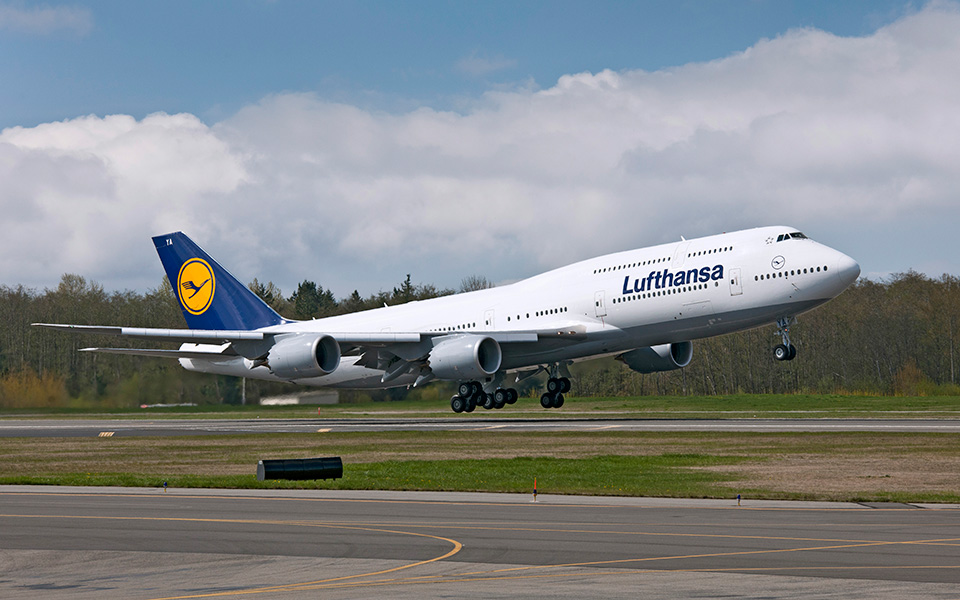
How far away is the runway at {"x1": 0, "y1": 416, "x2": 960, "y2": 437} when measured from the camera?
40.0 m

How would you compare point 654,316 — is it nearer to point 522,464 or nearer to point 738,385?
point 522,464

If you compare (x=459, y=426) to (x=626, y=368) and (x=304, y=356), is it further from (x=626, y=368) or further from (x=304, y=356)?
(x=626, y=368)

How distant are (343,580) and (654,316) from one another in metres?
34.4

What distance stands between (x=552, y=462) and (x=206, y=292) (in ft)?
116

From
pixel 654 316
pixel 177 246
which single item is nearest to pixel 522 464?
pixel 654 316

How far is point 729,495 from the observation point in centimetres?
2016

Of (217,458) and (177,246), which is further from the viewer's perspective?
(177,246)

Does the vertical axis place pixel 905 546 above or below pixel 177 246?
below

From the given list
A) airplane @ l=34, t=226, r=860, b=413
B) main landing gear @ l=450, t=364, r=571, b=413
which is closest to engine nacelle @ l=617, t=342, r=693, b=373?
airplane @ l=34, t=226, r=860, b=413

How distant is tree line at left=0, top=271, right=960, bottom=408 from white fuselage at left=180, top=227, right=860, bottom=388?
22.3 feet

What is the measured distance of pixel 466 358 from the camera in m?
47.8

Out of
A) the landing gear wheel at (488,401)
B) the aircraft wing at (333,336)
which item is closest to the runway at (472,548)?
the aircraft wing at (333,336)

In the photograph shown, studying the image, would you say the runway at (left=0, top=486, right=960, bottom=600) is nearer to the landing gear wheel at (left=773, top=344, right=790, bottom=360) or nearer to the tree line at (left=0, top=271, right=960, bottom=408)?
the landing gear wheel at (left=773, top=344, right=790, bottom=360)

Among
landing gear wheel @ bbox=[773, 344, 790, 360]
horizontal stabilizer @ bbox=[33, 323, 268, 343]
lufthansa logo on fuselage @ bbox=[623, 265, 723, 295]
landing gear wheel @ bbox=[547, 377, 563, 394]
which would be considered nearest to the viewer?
landing gear wheel @ bbox=[773, 344, 790, 360]
